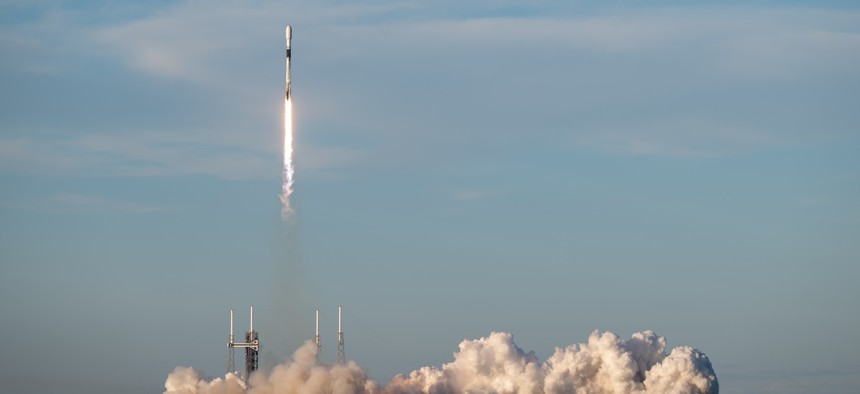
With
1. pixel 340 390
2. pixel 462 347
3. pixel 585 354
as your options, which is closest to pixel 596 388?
pixel 585 354

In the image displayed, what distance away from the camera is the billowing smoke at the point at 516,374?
14700cm

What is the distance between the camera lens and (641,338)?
6004 inches

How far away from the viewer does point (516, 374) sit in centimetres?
14975

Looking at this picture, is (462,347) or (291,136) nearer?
(291,136)

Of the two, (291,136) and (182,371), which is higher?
(291,136)

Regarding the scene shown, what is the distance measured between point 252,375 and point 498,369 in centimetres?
2242

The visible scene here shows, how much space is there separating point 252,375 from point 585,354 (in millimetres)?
30396

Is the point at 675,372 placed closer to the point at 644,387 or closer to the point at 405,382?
the point at 644,387

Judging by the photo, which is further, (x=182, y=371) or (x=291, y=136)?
(x=182, y=371)

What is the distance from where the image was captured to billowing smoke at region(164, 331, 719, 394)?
14700 cm

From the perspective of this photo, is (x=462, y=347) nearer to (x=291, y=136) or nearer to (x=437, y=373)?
(x=437, y=373)

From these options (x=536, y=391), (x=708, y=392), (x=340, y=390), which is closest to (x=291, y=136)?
(x=340, y=390)

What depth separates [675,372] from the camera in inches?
5797

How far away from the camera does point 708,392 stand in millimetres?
148625
